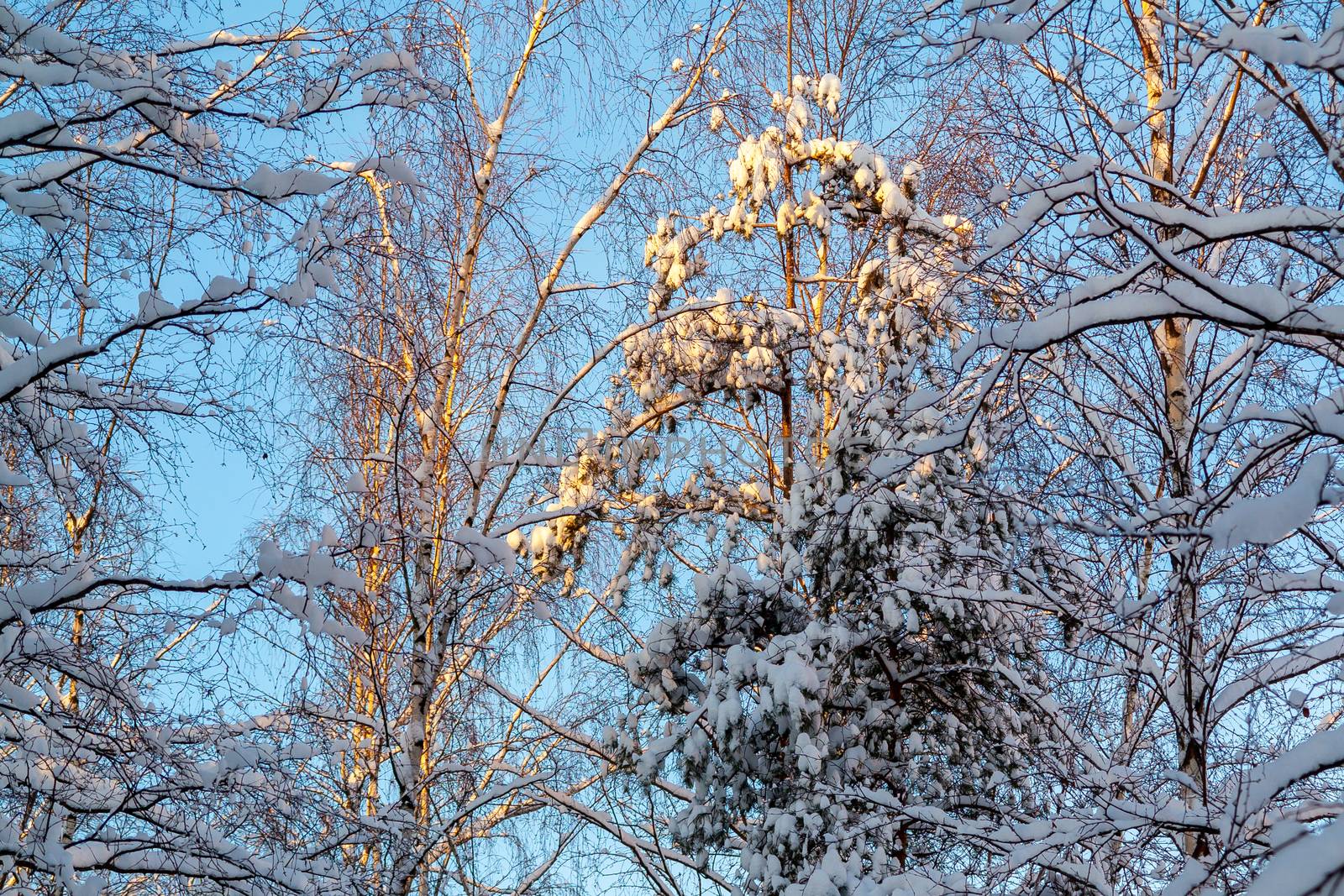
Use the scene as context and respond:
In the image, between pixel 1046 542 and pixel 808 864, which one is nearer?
pixel 1046 542

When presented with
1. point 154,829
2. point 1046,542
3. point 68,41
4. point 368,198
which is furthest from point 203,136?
point 1046,542

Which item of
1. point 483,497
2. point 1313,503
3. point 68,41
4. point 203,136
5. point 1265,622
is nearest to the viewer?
point 1313,503

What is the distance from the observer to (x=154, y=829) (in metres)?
4.61

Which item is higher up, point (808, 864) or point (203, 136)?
point (203, 136)

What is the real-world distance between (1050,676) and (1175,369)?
1655mm

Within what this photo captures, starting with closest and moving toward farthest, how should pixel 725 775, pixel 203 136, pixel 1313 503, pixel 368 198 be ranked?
pixel 1313 503 < pixel 203 136 < pixel 368 198 < pixel 725 775

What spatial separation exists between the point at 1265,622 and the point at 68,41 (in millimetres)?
4916

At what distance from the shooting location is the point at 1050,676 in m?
5.93

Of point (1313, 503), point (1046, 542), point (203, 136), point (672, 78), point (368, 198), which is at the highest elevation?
point (672, 78)

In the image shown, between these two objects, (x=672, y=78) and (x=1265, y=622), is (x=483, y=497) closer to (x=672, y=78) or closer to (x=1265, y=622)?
(x=672, y=78)

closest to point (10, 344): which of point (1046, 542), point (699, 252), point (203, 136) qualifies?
point (203, 136)

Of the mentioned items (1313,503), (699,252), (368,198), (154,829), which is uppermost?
(699,252)

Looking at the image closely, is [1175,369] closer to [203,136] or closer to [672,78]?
[672,78]

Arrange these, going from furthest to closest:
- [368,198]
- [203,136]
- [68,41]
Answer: [368,198] → [203,136] → [68,41]
